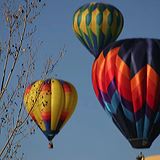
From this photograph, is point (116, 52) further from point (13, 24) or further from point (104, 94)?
point (13, 24)

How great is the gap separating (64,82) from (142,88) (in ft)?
41.2

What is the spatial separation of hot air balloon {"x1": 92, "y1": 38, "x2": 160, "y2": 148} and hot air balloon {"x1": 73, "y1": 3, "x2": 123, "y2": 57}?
12108mm

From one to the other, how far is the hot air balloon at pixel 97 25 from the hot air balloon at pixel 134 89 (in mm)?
12108

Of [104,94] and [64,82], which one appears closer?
[104,94]

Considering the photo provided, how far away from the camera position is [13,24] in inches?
429

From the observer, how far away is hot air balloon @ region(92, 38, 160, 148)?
22.1m

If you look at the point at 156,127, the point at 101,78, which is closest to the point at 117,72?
the point at 101,78

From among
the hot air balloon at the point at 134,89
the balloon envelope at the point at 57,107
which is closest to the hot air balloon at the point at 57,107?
the balloon envelope at the point at 57,107

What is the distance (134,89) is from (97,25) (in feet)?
50.4

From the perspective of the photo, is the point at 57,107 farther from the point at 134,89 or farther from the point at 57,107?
the point at 134,89

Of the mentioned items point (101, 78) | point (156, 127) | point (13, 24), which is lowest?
point (156, 127)

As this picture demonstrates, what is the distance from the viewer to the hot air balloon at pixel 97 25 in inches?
1416

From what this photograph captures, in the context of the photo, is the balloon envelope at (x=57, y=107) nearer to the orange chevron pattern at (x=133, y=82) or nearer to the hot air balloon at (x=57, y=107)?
the hot air balloon at (x=57, y=107)

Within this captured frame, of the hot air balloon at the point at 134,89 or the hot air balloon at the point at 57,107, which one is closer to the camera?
the hot air balloon at the point at 134,89
